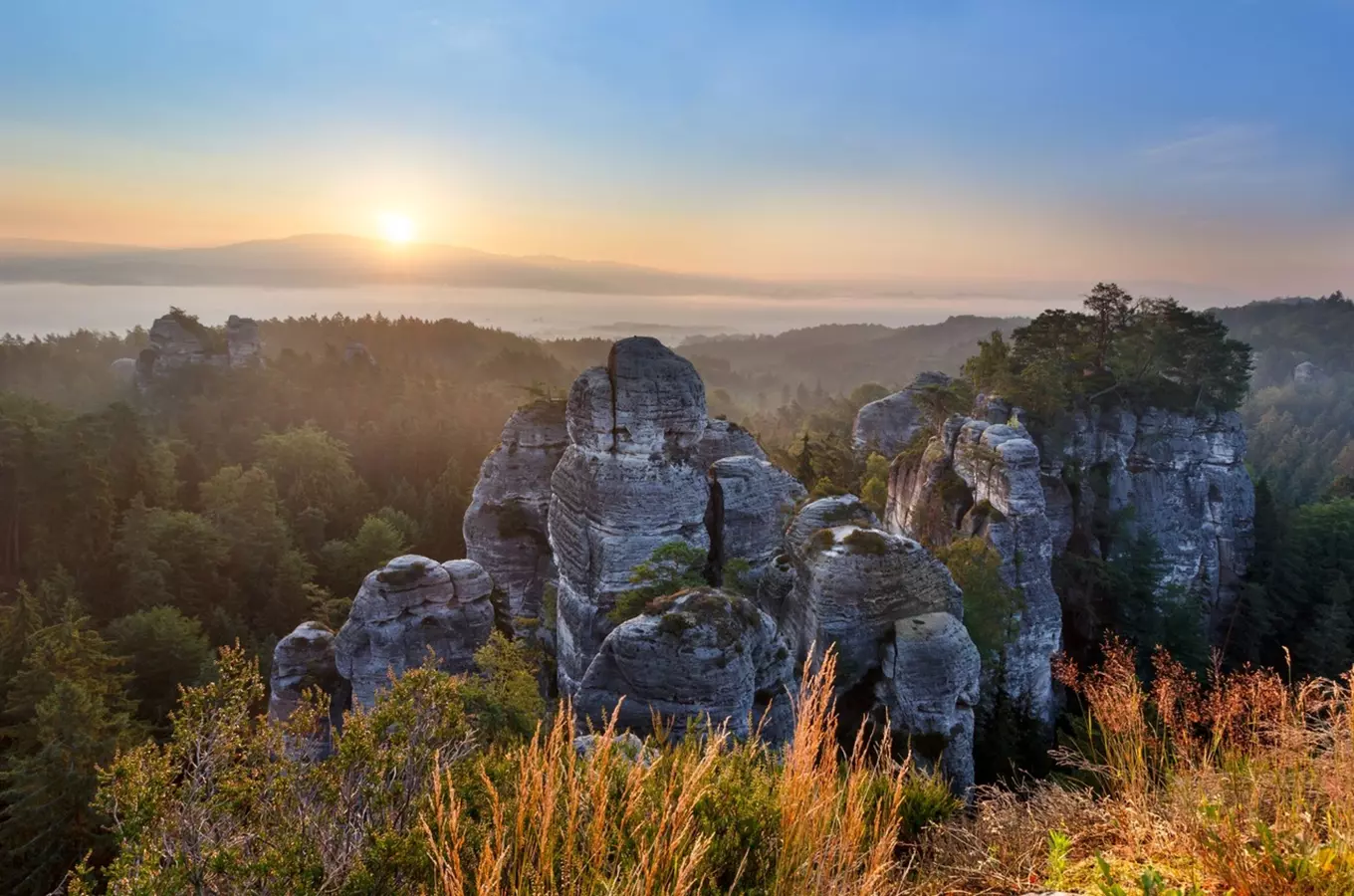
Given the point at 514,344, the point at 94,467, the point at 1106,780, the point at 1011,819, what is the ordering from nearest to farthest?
the point at 1011,819, the point at 1106,780, the point at 94,467, the point at 514,344

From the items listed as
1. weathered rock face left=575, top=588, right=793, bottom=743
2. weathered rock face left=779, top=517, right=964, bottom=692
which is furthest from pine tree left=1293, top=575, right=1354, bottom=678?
weathered rock face left=575, top=588, right=793, bottom=743

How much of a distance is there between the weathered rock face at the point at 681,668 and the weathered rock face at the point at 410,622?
6.50 m

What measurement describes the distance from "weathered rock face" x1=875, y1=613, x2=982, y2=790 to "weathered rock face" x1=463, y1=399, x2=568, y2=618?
1424 centimetres

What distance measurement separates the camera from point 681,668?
11289 millimetres

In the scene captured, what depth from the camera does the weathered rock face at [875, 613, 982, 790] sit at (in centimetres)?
1311

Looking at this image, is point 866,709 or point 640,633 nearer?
point 640,633

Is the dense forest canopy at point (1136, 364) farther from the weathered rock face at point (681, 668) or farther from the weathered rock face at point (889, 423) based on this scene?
the weathered rock face at point (681, 668)

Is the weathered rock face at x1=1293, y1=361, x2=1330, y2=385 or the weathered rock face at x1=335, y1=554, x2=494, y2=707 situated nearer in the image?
the weathered rock face at x1=335, y1=554, x2=494, y2=707

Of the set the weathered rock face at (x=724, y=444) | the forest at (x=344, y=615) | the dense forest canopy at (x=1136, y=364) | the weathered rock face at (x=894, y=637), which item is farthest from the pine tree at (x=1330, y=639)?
the weathered rock face at (x=724, y=444)

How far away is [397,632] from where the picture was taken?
16875 millimetres

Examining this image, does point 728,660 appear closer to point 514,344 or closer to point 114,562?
point 114,562

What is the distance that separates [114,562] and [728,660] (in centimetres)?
3312

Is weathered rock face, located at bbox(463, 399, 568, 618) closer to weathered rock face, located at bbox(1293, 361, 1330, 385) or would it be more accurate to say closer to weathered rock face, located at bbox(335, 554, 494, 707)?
weathered rock face, located at bbox(335, 554, 494, 707)

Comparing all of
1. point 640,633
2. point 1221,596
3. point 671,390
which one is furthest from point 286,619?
point 1221,596
